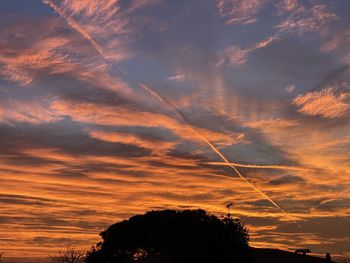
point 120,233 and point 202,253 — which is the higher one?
point 120,233

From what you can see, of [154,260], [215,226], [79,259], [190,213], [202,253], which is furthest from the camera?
[79,259]

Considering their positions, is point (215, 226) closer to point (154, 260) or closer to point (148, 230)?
point (154, 260)

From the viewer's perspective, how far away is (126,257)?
9275 centimetres

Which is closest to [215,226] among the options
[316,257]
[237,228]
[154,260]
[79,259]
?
[237,228]

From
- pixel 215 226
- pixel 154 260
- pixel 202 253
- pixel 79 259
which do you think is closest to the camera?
pixel 202 253

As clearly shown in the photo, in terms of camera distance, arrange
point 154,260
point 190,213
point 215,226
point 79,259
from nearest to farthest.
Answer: point 215,226, point 154,260, point 190,213, point 79,259

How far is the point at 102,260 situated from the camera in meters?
95.1

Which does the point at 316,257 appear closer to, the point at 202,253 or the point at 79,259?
the point at 202,253

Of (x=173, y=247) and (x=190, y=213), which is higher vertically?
(x=190, y=213)

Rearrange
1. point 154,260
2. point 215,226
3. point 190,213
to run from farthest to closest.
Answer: point 190,213, point 154,260, point 215,226

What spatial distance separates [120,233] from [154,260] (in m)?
17.4

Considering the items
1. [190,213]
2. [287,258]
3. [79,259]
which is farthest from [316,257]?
[79,259]

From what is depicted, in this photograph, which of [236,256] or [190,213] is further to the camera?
[190,213]

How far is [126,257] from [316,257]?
31.9m
